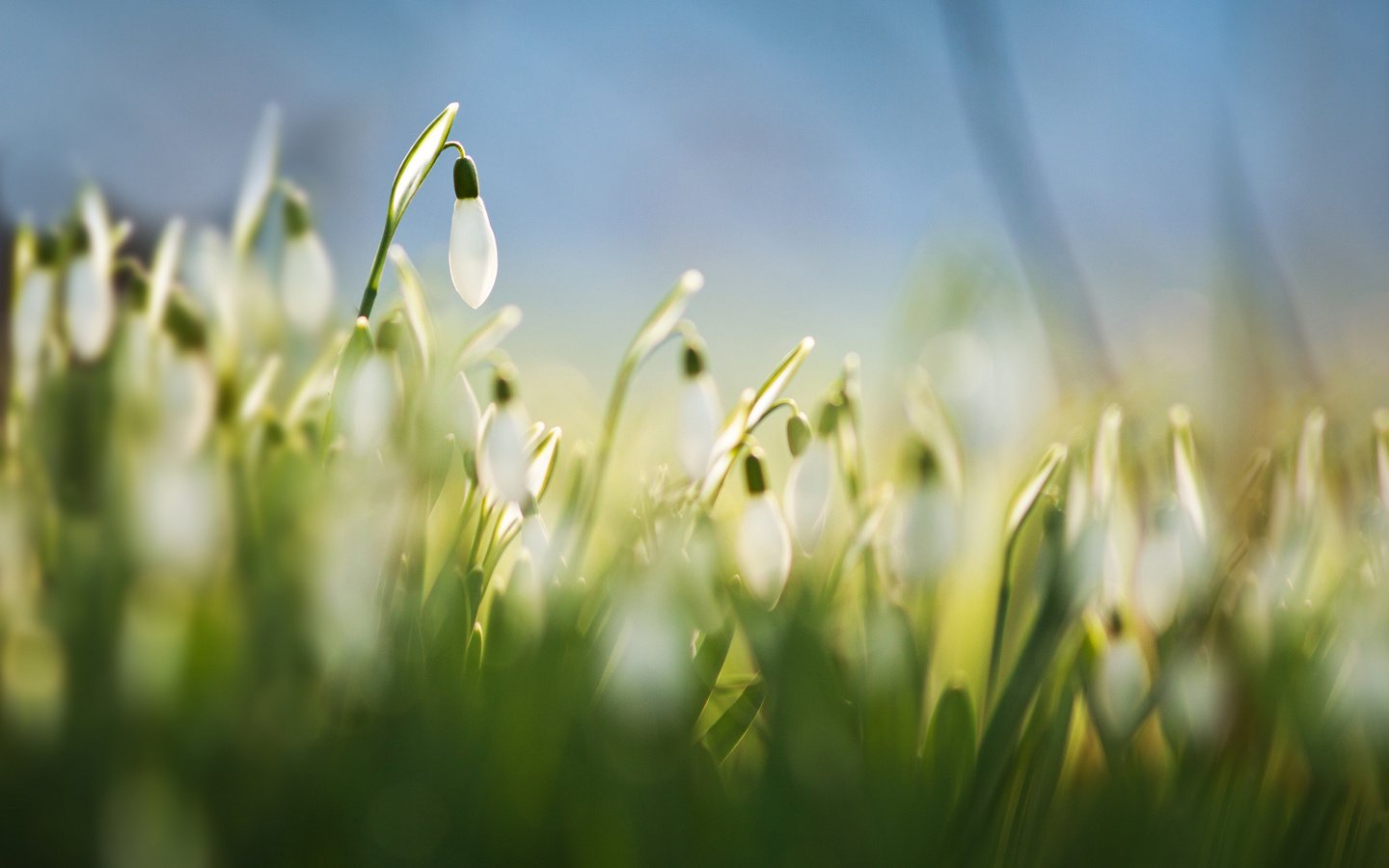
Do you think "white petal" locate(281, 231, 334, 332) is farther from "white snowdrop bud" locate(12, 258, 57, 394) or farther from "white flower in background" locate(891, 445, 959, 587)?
"white flower in background" locate(891, 445, 959, 587)

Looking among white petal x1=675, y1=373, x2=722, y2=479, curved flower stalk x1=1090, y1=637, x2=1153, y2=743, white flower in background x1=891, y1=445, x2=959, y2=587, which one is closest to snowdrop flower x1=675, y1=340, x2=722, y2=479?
white petal x1=675, y1=373, x2=722, y2=479

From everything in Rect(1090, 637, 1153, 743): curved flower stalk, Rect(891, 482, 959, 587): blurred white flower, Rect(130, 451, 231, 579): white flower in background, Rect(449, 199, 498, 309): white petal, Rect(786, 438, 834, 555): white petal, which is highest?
Rect(449, 199, 498, 309): white petal

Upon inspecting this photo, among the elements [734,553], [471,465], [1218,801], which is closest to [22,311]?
[471,465]

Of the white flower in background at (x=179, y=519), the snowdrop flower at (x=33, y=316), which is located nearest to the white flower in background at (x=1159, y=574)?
the white flower in background at (x=179, y=519)

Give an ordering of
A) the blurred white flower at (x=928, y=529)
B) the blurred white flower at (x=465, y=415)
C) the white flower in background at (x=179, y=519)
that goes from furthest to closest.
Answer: the blurred white flower at (x=465, y=415)
the blurred white flower at (x=928, y=529)
the white flower in background at (x=179, y=519)

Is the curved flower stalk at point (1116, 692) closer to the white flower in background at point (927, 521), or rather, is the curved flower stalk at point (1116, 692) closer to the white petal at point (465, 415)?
the white flower in background at point (927, 521)

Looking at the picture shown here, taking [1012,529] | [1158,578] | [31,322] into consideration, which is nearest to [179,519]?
[31,322]

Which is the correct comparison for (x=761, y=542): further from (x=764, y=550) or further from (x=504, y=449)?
(x=504, y=449)
